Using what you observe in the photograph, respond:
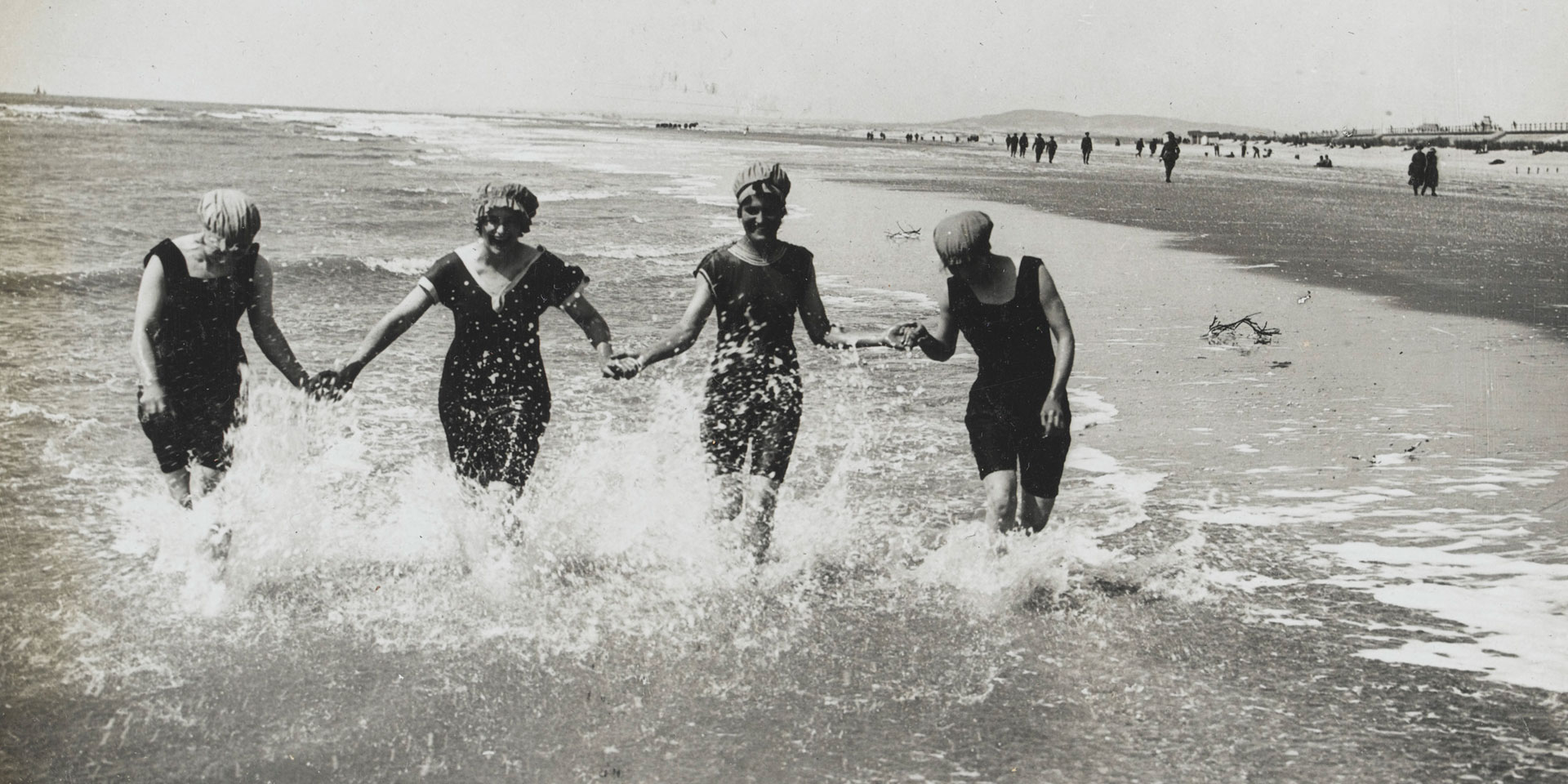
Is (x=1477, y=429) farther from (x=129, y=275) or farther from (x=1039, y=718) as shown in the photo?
(x=129, y=275)

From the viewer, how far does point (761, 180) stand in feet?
14.5

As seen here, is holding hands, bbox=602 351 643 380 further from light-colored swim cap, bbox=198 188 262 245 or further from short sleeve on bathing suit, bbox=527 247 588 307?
light-colored swim cap, bbox=198 188 262 245

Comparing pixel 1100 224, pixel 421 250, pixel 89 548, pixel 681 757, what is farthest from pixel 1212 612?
pixel 1100 224

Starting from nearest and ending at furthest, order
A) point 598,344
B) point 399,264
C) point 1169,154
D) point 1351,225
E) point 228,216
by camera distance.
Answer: point 228,216
point 598,344
point 399,264
point 1351,225
point 1169,154

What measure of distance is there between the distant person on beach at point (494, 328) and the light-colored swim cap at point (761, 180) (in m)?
0.66

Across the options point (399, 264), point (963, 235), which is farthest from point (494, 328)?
point (399, 264)

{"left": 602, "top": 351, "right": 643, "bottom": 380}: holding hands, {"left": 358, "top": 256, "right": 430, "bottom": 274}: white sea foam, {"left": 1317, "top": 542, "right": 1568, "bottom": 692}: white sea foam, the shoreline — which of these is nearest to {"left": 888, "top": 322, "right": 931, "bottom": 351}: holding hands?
{"left": 602, "top": 351, "right": 643, "bottom": 380}: holding hands

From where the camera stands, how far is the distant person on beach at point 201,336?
13.3 feet

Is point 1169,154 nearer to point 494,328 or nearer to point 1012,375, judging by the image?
point 1012,375

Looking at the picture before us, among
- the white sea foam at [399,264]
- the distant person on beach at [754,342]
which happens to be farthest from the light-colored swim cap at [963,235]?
the white sea foam at [399,264]

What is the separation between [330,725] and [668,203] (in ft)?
72.1

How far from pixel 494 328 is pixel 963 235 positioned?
66.6 inches

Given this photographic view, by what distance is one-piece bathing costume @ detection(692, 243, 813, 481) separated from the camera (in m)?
4.46

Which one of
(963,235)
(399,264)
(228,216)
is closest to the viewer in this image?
(228,216)
